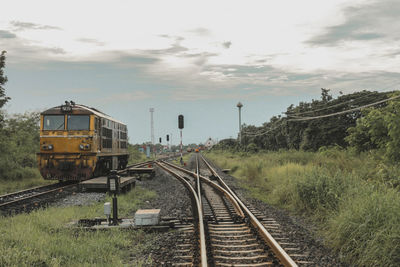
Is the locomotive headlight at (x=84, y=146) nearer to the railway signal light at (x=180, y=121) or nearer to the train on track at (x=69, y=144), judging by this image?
the train on track at (x=69, y=144)

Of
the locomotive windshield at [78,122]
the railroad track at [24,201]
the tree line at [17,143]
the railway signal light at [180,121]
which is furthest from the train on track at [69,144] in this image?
the railway signal light at [180,121]

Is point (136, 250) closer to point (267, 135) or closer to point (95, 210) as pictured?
point (95, 210)

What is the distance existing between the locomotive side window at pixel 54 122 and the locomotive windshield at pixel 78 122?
315 millimetres

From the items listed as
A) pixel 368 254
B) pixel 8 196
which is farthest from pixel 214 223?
pixel 8 196

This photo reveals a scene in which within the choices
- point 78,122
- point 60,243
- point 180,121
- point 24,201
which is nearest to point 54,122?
point 78,122

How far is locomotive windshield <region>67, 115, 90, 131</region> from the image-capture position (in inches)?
563

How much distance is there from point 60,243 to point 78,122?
31.0 ft

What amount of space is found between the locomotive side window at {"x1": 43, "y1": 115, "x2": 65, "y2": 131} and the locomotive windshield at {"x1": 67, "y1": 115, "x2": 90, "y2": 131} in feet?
1.03

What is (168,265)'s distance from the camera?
4.89m

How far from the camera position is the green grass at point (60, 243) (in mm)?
4876

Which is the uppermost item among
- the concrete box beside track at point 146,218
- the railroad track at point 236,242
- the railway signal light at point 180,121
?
the railway signal light at point 180,121

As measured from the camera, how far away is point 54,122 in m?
14.5

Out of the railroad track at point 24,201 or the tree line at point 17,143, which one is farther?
the tree line at point 17,143

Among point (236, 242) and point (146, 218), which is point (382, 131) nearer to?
point (236, 242)
